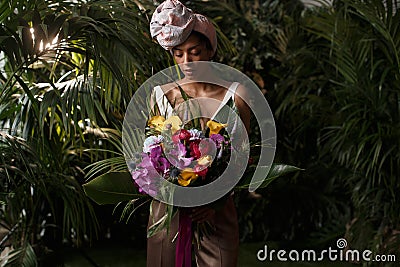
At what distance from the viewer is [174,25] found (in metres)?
2.38

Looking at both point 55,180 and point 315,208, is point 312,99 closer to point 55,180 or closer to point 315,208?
point 315,208

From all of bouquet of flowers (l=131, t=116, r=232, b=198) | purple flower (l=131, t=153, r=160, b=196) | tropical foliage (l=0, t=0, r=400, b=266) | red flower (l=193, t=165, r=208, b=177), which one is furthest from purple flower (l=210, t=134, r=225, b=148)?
tropical foliage (l=0, t=0, r=400, b=266)

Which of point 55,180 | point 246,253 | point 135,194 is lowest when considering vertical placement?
point 246,253

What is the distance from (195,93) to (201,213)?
52cm

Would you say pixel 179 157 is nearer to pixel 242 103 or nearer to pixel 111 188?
pixel 111 188

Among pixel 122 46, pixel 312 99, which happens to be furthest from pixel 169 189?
pixel 312 99

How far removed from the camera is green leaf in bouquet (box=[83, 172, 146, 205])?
2143mm

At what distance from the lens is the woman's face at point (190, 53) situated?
7.97 ft

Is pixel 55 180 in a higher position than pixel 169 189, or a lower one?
lower

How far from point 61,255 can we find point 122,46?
7.22 feet

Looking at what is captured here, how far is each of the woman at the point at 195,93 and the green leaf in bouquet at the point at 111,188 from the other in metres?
0.14

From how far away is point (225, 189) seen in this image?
218 centimetres

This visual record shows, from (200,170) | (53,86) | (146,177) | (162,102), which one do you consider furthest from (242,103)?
(53,86)

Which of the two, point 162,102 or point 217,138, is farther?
point 162,102
